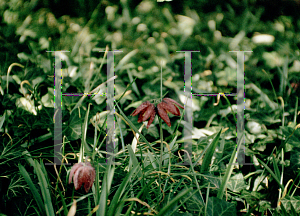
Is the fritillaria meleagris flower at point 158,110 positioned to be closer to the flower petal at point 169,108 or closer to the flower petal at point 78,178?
the flower petal at point 169,108

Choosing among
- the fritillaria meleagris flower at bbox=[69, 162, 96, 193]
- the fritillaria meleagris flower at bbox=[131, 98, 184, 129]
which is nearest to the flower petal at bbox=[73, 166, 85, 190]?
the fritillaria meleagris flower at bbox=[69, 162, 96, 193]

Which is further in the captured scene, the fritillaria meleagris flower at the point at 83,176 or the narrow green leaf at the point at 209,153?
the narrow green leaf at the point at 209,153

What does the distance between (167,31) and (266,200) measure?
988mm

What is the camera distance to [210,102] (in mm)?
1273

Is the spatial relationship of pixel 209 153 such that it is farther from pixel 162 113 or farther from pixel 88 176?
pixel 88 176

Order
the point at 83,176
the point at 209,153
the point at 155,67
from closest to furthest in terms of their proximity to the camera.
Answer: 1. the point at 83,176
2. the point at 209,153
3. the point at 155,67

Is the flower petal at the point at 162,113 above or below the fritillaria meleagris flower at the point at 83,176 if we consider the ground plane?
above

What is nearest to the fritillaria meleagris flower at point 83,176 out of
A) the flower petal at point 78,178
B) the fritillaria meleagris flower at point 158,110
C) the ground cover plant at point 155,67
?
the flower petal at point 78,178

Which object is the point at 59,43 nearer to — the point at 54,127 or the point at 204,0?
the point at 54,127

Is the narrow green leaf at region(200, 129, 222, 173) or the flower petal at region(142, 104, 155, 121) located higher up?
the flower petal at region(142, 104, 155, 121)

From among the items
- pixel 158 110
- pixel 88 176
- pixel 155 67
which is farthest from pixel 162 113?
pixel 155 67

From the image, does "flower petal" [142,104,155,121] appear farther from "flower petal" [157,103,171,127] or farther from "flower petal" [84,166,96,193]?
"flower petal" [84,166,96,193]

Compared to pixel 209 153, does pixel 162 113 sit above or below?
above

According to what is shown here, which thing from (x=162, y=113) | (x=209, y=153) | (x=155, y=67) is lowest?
(x=209, y=153)
